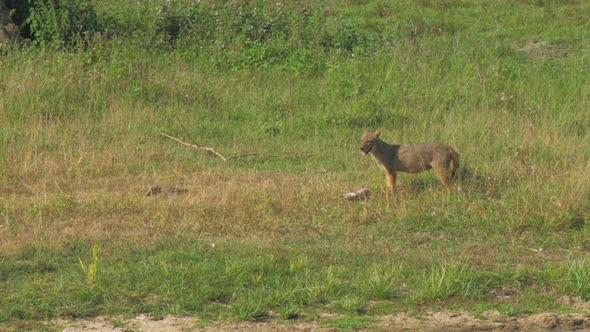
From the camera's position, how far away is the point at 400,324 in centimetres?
543

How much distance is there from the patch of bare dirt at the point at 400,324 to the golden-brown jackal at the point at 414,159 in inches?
86.3

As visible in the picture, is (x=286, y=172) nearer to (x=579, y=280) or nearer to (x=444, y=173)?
(x=444, y=173)

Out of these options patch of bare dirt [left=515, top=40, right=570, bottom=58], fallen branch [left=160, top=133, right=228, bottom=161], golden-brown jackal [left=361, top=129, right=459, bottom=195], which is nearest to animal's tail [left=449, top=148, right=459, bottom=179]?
golden-brown jackal [left=361, top=129, right=459, bottom=195]

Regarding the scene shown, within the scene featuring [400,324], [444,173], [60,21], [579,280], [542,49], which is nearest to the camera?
[400,324]

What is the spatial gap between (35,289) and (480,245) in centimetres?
295

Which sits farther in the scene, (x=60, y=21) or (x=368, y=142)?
(x=60, y=21)

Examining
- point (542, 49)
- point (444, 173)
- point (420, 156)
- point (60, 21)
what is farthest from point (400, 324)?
point (542, 49)

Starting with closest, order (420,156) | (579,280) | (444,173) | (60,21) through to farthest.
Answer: (579,280), (444,173), (420,156), (60,21)

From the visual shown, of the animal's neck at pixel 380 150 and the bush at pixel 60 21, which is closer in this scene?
the animal's neck at pixel 380 150

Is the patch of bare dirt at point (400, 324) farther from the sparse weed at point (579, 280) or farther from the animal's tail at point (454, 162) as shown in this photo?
the animal's tail at point (454, 162)

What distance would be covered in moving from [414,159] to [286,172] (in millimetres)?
1280

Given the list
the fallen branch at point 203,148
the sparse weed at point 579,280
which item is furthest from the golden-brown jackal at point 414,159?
the sparse weed at point 579,280

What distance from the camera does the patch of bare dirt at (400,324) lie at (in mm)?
5289

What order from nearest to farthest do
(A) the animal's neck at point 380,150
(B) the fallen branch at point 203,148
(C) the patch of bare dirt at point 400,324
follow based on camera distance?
(C) the patch of bare dirt at point 400,324
(A) the animal's neck at point 380,150
(B) the fallen branch at point 203,148
